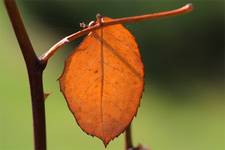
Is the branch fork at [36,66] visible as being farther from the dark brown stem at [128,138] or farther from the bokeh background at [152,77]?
the bokeh background at [152,77]

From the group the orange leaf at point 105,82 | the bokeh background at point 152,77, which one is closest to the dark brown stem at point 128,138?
the orange leaf at point 105,82

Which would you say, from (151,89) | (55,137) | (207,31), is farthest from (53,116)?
(207,31)

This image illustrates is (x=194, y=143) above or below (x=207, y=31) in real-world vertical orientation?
below

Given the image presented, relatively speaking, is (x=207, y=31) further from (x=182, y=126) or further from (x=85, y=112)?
(x=85, y=112)

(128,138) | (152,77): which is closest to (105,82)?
(128,138)

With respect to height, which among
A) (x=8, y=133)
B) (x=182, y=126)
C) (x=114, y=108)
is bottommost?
(x=182, y=126)

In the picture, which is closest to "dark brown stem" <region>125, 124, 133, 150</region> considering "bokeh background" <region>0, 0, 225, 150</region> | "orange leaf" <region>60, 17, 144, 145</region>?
"orange leaf" <region>60, 17, 144, 145</region>
